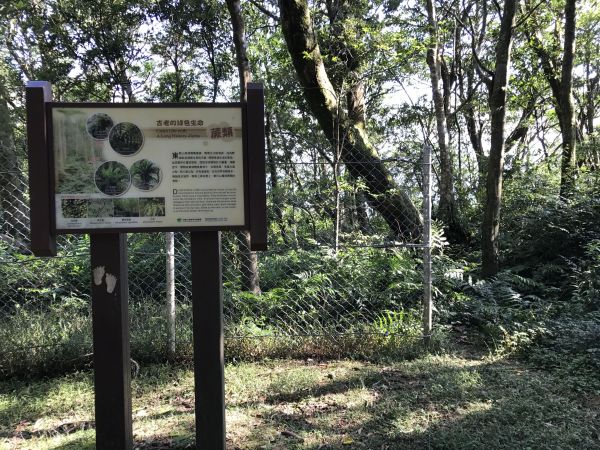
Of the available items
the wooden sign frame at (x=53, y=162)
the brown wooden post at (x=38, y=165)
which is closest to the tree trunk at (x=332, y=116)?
the wooden sign frame at (x=53, y=162)

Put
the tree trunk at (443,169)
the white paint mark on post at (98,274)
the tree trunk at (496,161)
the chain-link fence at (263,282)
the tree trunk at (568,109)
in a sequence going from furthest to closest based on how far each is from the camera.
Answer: the tree trunk at (443,169)
the tree trunk at (568,109)
the tree trunk at (496,161)
the chain-link fence at (263,282)
the white paint mark on post at (98,274)

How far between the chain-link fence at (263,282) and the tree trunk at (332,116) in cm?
76

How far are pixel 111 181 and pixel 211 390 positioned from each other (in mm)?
1306

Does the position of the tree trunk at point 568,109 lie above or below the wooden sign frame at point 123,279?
above

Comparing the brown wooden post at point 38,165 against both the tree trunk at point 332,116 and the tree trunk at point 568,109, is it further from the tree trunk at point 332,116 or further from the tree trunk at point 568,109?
the tree trunk at point 568,109

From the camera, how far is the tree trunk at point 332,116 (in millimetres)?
6523

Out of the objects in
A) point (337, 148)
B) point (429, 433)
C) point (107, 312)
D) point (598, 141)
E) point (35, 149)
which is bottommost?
point (429, 433)

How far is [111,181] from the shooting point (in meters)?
2.42

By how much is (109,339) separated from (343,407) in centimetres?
190

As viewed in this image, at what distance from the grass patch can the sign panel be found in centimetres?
161

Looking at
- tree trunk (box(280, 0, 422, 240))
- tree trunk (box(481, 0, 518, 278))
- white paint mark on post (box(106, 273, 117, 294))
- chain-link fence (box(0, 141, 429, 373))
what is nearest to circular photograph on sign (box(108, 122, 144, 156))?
white paint mark on post (box(106, 273, 117, 294))

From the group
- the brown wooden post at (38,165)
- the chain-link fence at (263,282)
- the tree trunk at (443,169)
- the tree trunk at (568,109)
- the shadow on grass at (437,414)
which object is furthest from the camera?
the tree trunk at (443,169)

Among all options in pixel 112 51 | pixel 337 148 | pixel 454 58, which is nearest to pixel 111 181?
pixel 337 148

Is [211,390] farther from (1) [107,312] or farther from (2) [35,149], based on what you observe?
(2) [35,149]
